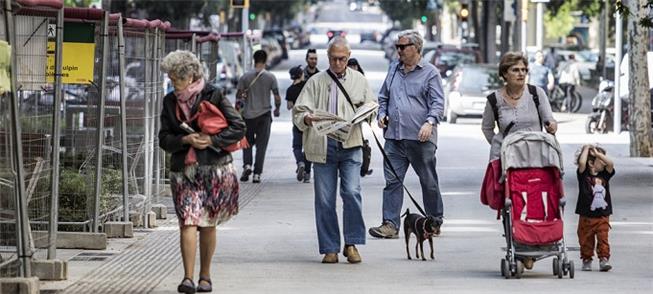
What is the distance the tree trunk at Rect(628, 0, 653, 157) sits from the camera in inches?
1018

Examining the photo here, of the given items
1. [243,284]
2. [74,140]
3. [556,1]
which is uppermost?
[556,1]

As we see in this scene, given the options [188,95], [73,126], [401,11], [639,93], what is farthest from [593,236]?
[401,11]

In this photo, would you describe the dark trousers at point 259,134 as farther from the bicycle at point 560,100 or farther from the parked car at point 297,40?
the parked car at point 297,40

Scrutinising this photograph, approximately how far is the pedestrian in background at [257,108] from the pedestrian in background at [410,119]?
693 centimetres

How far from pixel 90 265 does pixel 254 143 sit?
914cm

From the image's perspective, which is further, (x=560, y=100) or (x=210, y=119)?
(x=560, y=100)

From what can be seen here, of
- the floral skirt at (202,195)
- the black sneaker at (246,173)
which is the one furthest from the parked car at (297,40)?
the floral skirt at (202,195)

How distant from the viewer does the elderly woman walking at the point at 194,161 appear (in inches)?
403

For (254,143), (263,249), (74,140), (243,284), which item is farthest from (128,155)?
(254,143)

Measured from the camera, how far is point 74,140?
1434 centimetres

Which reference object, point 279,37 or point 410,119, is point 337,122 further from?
point 279,37

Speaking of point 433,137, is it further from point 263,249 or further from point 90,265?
point 90,265

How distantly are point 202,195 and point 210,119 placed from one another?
0.49m

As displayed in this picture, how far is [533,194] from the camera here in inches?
446
